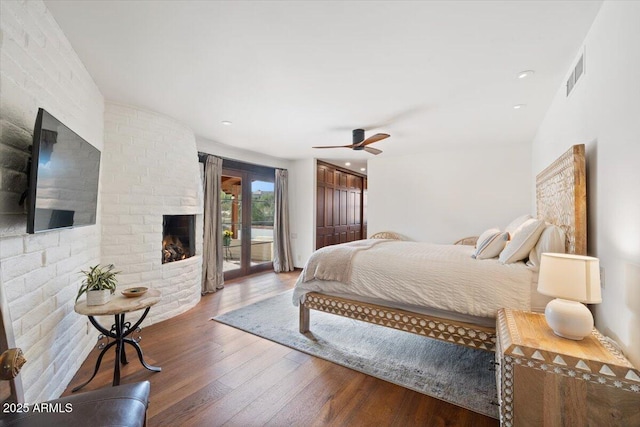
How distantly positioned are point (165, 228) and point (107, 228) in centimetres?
81

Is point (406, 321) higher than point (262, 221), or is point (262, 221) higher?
point (262, 221)

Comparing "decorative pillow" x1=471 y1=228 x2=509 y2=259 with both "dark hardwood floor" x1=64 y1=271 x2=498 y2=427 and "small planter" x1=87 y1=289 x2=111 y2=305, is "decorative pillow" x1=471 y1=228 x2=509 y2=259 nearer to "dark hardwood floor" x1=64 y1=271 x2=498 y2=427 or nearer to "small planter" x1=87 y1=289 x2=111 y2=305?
"dark hardwood floor" x1=64 y1=271 x2=498 y2=427

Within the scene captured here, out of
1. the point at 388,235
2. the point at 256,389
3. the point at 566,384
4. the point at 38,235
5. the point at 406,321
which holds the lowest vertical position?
the point at 256,389

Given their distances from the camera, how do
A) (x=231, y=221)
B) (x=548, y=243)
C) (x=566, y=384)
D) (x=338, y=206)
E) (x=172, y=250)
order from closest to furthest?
(x=566, y=384), (x=548, y=243), (x=172, y=250), (x=231, y=221), (x=338, y=206)

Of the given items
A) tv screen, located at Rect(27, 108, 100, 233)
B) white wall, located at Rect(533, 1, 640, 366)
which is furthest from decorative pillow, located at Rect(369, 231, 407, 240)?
tv screen, located at Rect(27, 108, 100, 233)

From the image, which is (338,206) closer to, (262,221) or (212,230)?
(262,221)

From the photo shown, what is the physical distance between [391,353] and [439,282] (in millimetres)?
821

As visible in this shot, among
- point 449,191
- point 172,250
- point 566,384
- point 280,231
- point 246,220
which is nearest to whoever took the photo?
point 566,384

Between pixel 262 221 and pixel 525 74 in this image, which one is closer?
pixel 525 74

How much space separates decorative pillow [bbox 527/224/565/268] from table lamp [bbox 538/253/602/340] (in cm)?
61

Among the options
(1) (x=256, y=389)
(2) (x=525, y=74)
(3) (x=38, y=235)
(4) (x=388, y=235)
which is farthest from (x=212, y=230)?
(2) (x=525, y=74)

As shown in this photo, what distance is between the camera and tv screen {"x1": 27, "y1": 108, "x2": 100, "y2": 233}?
4.56 ft

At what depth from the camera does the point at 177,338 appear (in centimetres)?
276

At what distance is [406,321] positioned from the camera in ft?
7.85
